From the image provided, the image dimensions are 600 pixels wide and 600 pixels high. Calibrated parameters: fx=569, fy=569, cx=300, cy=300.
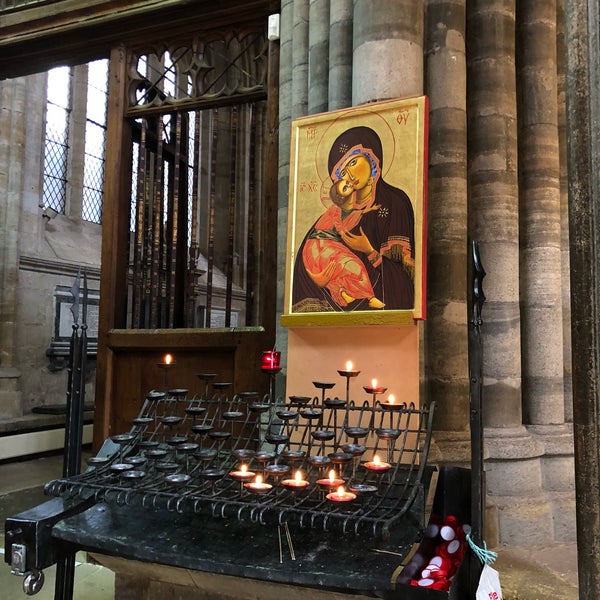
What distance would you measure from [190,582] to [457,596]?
0.81 metres

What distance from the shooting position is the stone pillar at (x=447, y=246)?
2.88 meters

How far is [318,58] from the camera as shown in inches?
126

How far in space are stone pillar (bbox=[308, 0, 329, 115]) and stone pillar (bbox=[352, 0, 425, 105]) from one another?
34 centimetres

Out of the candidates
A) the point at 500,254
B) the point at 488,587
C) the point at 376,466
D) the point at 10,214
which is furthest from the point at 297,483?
the point at 10,214

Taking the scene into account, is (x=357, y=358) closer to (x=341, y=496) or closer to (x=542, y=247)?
(x=341, y=496)

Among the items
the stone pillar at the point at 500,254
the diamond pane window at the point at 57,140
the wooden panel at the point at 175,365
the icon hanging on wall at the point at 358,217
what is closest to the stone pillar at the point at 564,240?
the stone pillar at the point at 500,254

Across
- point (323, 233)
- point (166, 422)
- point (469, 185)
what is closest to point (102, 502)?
point (166, 422)

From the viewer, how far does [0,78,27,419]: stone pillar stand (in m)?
6.32

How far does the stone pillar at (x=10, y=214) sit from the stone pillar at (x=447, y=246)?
5.10 meters

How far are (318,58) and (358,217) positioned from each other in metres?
1.11

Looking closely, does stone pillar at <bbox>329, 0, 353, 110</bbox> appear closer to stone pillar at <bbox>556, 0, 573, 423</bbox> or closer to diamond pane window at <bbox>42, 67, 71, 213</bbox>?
stone pillar at <bbox>556, 0, 573, 423</bbox>

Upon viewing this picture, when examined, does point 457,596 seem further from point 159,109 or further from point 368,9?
point 159,109

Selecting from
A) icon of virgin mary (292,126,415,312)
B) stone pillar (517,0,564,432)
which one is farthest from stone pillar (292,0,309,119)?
stone pillar (517,0,564,432)

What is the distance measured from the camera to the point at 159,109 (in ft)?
13.2
